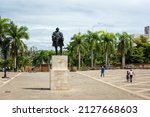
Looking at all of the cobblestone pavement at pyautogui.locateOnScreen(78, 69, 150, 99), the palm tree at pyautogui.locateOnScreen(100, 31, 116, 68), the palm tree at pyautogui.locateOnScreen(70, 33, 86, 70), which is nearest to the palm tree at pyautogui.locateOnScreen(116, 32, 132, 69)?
the palm tree at pyautogui.locateOnScreen(100, 31, 116, 68)

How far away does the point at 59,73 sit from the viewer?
2700 cm

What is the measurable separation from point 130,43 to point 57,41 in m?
66.7

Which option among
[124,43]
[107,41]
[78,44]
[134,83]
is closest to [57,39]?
[134,83]

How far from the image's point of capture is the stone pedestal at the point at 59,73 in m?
27.0

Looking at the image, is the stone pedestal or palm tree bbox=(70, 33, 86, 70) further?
palm tree bbox=(70, 33, 86, 70)

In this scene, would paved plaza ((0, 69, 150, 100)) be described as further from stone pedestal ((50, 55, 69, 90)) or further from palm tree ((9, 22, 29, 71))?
palm tree ((9, 22, 29, 71))

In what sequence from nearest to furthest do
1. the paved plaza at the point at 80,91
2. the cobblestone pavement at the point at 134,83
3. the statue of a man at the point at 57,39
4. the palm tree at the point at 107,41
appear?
the paved plaza at the point at 80,91 < the cobblestone pavement at the point at 134,83 < the statue of a man at the point at 57,39 < the palm tree at the point at 107,41

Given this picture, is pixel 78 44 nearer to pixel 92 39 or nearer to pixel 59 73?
pixel 92 39

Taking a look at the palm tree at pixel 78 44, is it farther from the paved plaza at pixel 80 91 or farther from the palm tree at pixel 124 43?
the paved plaza at pixel 80 91

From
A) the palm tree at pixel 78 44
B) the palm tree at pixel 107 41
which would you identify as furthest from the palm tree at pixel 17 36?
the palm tree at pixel 107 41

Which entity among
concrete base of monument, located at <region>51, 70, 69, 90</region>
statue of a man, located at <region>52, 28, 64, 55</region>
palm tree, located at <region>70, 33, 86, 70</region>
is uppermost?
palm tree, located at <region>70, 33, 86, 70</region>

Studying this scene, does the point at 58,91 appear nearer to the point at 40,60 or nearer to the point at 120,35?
the point at 120,35

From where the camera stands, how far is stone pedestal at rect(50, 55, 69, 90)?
88.6 ft

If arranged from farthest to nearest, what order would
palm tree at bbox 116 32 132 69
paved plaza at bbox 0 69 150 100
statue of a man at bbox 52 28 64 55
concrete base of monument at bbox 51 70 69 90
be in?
palm tree at bbox 116 32 132 69, statue of a man at bbox 52 28 64 55, concrete base of monument at bbox 51 70 69 90, paved plaza at bbox 0 69 150 100
